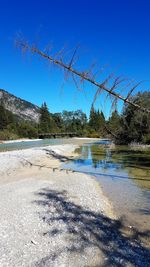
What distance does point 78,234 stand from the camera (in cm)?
877

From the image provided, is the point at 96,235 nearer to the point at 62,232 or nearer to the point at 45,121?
the point at 62,232

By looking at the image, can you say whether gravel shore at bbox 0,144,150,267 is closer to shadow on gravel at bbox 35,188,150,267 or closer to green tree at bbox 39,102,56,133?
shadow on gravel at bbox 35,188,150,267

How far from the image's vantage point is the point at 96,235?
8773mm

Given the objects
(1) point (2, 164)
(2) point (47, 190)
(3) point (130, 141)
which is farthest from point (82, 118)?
(2) point (47, 190)

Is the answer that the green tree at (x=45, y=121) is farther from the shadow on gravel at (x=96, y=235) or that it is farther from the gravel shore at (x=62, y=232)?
the shadow on gravel at (x=96, y=235)

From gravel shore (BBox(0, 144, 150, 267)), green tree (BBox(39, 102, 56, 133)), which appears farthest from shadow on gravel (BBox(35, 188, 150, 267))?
green tree (BBox(39, 102, 56, 133))

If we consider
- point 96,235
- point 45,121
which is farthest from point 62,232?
point 45,121

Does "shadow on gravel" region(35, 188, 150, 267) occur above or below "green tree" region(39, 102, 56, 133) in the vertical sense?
below

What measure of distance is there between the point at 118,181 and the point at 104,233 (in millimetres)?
10257

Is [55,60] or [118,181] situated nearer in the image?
[55,60]

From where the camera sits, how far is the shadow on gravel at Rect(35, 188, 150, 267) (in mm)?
7289

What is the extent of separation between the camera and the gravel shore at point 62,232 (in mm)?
7168

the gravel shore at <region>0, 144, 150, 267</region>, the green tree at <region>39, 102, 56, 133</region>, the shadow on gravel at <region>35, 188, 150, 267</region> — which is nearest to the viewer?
the gravel shore at <region>0, 144, 150, 267</region>

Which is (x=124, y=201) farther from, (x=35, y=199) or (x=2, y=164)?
(x=2, y=164)
